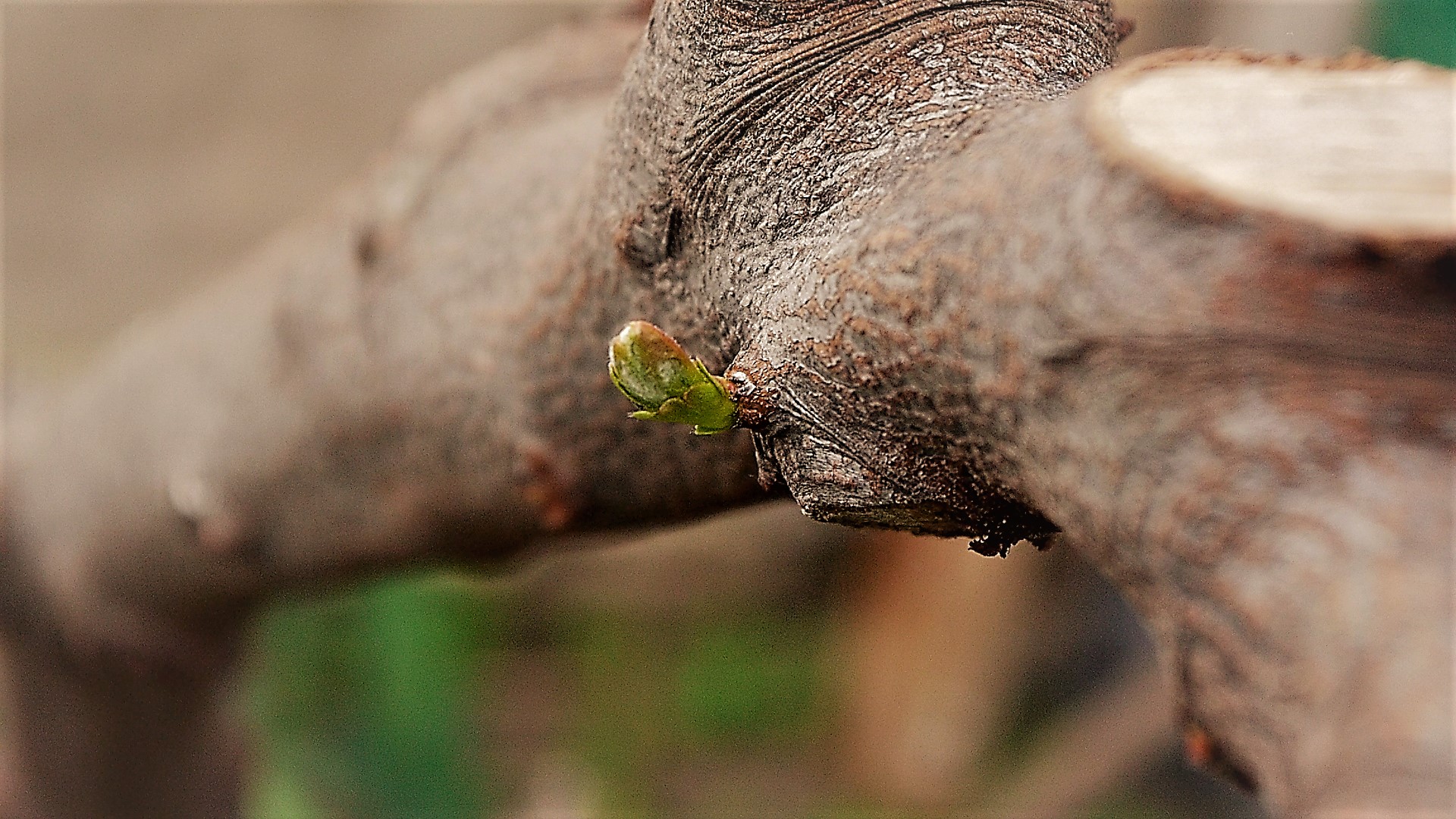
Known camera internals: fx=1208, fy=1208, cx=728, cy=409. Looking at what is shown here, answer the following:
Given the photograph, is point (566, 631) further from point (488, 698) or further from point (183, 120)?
point (183, 120)

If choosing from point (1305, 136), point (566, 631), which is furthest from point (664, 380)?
point (566, 631)

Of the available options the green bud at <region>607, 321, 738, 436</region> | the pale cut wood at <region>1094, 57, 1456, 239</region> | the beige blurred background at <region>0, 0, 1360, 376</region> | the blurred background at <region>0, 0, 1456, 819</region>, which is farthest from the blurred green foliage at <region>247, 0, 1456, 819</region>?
the pale cut wood at <region>1094, 57, 1456, 239</region>

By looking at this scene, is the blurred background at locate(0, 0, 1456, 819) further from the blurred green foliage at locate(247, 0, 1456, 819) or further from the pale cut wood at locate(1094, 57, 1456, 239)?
the pale cut wood at locate(1094, 57, 1456, 239)

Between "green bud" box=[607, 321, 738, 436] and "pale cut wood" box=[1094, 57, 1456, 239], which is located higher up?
"pale cut wood" box=[1094, 57, 1456, 239]

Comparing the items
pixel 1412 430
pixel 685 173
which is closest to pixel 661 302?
pixel 685 173

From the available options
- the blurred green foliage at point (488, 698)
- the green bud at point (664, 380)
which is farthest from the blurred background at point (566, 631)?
the green bud at point (664, 380)

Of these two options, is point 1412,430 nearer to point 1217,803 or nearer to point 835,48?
point 835,48
